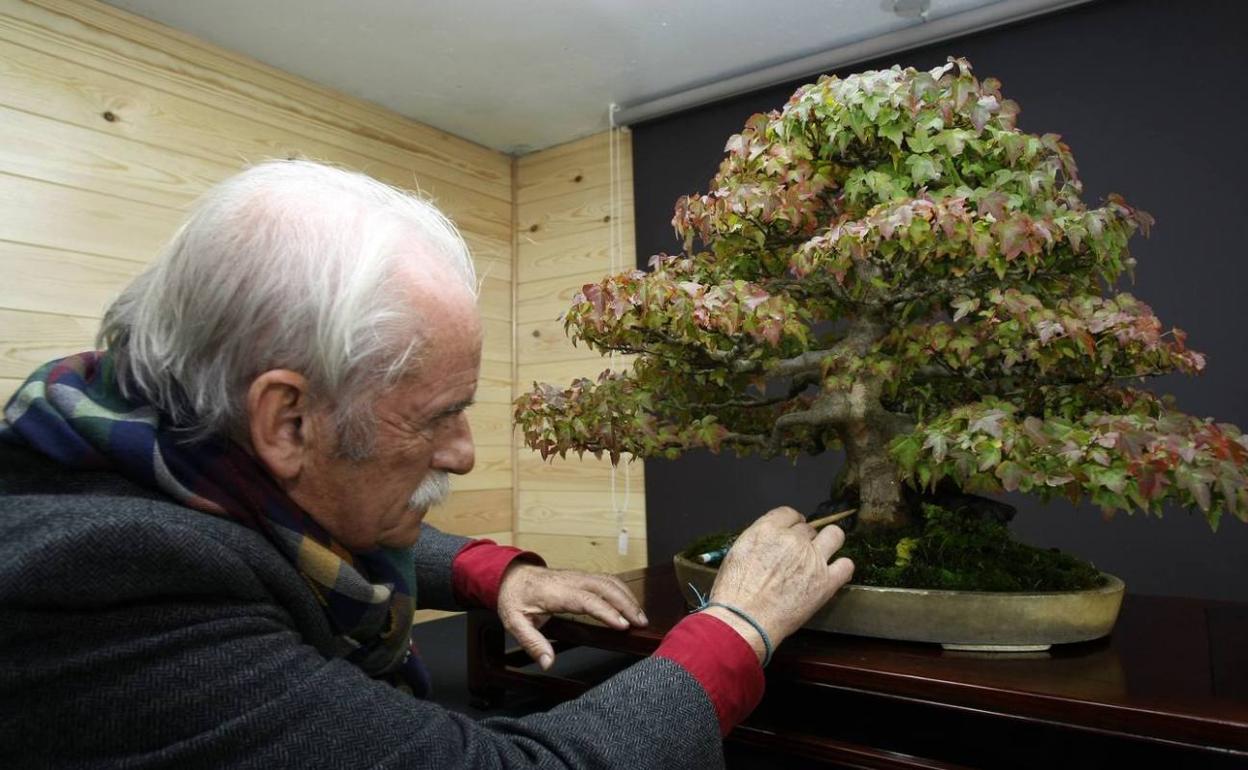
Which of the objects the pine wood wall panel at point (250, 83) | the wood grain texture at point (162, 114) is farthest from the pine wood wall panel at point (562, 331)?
the wood grain texture at point (162, 114)

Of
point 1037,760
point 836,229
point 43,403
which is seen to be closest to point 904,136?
point 836,229

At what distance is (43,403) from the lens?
0.77 m

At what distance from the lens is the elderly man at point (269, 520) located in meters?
0.65

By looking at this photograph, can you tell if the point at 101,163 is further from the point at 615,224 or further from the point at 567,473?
the point at 567,473

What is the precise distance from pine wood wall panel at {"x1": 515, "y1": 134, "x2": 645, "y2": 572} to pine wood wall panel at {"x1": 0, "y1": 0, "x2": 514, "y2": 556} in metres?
0.37

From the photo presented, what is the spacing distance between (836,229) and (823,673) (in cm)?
57

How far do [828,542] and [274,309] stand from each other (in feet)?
2.43

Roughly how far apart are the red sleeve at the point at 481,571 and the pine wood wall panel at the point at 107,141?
951mm

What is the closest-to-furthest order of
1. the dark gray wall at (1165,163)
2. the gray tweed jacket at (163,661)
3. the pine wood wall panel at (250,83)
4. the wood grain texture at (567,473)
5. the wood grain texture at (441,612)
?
the gray tweed jacket at (163,661), the dark gray wall at (1165,163), the pine wood wall panel at (250,83), the wood grain texture at (441,612), the wood grain texture at (567,473)

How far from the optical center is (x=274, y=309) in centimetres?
79

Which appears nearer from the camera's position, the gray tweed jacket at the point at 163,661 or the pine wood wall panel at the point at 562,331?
the gray tweed jacket at the point at 163,661

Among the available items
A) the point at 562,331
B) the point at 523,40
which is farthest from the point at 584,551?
the point at 523,40

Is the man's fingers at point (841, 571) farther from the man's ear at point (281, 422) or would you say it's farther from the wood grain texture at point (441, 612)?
the wood grain texture at point (441, 612)

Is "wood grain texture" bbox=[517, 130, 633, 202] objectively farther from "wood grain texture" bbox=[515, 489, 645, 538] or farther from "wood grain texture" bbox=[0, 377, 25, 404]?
"wood grain texture" bbox=[0, 377, 25, 404]
